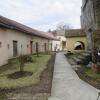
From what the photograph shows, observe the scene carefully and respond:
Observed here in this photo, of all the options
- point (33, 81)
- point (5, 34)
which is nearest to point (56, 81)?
point (33, 81)

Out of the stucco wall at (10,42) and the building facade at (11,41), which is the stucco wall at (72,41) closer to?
the building facade at (11,41)

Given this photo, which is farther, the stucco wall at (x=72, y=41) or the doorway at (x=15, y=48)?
the stucco wall at (x=72, y=41)

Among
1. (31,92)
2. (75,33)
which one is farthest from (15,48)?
(75,33)

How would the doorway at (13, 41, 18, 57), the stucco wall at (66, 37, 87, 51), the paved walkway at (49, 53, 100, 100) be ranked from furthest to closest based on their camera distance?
the stucco wall at (66, 37, 87, 51) < the doorway at (13, 41, 18, 57) < the paved walkway at (49, 53, 100, 100)

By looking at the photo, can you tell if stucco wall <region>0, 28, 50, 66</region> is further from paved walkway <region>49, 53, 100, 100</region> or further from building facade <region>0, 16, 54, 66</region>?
paved walkway <region>49, 53, 100, 100</region>

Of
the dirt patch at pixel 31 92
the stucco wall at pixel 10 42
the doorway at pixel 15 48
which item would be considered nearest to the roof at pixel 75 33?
the stucco wall at pixel 10 42

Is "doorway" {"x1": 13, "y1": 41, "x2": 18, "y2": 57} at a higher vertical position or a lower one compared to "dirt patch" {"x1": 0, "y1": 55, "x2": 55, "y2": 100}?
higher

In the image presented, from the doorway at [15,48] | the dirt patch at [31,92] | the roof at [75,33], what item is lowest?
the dirt patch at [31,92]

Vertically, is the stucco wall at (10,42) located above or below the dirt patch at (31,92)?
above

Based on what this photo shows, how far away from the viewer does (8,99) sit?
6.67m

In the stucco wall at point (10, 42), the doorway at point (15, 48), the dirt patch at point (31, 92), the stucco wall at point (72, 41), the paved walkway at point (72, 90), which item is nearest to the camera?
the paved walkway at point (72, 90)

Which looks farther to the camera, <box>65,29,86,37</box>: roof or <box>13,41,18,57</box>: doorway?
<box>65,29,86,37</box>: roof

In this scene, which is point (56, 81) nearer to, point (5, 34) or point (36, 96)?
point (36, 96)

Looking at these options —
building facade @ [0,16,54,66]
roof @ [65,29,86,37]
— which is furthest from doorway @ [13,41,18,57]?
roof @ [65,29,86,37]
